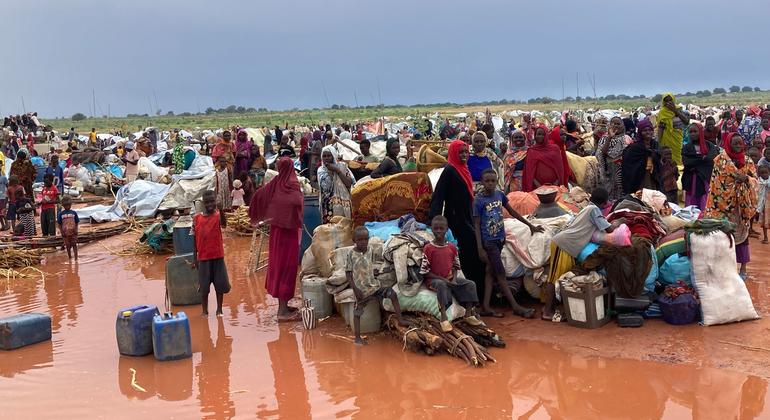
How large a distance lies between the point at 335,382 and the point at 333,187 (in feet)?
11.1

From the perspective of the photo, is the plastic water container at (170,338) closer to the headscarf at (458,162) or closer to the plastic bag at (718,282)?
the headscarf at (458,162)

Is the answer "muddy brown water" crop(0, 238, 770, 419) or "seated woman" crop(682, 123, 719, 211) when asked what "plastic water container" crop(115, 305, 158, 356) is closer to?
"muddy brown water" crop(0, 238, 770, 419)

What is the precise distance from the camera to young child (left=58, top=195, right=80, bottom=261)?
11384 millimetres

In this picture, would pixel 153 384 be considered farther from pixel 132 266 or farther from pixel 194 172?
pixel 194 172

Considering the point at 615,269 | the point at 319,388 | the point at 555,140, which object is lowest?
the point at 319,388

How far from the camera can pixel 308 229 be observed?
32.3 feet

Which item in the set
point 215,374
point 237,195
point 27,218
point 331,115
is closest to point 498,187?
point 215,374

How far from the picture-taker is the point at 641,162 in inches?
389

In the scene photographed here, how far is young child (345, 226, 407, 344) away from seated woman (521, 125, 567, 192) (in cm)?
325

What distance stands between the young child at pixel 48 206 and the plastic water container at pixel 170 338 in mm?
7537

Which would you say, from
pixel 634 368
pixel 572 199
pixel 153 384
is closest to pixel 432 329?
pixel 634 368

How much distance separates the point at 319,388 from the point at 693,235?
3652 mm

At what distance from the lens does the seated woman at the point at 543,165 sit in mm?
9375

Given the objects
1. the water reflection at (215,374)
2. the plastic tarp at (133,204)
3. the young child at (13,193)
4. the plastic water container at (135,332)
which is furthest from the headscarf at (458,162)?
the young child at (13,193)
